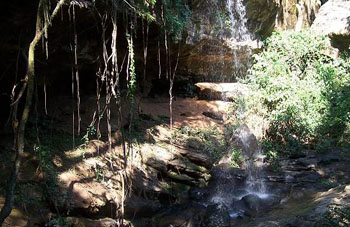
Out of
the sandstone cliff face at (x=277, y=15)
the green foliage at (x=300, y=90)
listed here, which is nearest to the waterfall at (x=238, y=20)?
the sandstone cliff face at (x=277, y=15)

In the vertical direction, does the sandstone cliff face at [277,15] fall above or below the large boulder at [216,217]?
above

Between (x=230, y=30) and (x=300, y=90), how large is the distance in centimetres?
281

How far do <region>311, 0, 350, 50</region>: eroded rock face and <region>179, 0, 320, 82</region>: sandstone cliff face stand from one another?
84 centimetres

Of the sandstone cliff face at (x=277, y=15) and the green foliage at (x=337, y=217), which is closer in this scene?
the green foliage at (x=337, y=217)

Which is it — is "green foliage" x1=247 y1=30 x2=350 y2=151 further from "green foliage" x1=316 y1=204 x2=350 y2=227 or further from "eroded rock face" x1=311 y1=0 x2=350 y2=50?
"green foliage" x1=316 y1=204 x2=350 y2=227

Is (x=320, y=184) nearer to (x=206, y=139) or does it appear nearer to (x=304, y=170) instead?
(x=304, y=170)

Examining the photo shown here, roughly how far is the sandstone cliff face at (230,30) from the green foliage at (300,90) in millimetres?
657

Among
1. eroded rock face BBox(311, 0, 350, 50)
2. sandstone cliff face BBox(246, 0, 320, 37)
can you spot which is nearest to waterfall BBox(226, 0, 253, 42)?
sandstone cliff face BBox(246, 0, 320, 37)

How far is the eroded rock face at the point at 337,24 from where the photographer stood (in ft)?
40.9

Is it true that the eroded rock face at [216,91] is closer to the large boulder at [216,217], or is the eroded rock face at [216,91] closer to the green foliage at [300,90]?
the green foliage at [300,90]

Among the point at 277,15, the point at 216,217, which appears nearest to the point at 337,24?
the point at 277,15

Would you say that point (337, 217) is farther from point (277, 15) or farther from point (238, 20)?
point (277, 15)

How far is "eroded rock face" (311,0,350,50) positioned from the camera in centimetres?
1245

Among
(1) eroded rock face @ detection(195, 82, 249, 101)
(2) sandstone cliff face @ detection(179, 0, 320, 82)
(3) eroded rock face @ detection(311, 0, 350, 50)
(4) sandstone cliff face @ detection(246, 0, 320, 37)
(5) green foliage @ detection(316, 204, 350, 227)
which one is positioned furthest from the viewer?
(3) eroded rock face @ detection(311, 0, 350, 50)
